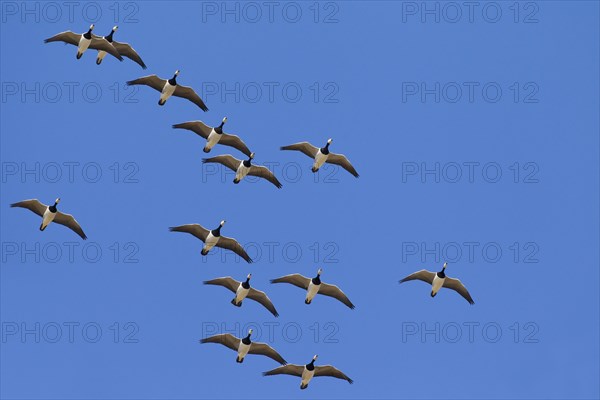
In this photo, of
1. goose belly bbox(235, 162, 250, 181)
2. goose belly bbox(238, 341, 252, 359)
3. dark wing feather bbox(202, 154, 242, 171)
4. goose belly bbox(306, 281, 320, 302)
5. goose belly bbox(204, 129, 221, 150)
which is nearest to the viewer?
goose belly bbox(238, 341, 252, 359)

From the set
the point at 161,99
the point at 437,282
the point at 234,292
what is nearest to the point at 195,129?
the point at 161,99

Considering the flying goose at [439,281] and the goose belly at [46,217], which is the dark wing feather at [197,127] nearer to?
the goose belly at [46,217]

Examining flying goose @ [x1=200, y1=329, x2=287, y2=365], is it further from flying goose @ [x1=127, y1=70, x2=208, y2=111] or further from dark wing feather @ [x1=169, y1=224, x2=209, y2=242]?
flying goose @ [x1=127, y1=70, x2=208, y2=111]

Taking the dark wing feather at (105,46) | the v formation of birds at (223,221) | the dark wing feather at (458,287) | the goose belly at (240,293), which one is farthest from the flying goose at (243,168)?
the dark wing feather at (458,287)

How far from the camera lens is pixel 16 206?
95.9m

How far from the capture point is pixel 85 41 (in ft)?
317

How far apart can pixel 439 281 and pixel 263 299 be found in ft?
30.0

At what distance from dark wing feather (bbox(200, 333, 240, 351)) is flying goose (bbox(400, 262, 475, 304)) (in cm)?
905

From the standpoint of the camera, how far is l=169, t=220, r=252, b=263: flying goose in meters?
96.7

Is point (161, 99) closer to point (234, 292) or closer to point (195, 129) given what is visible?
point (195, 129)

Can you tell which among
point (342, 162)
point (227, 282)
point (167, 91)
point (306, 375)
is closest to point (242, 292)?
point (227, 282)

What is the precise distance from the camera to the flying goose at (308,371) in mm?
96062

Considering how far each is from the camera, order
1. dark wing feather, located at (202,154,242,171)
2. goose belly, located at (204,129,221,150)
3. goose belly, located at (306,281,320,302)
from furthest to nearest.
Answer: goose belly, located at (204,129,221,150) < dark wing feather, located at (202,154,242,171) < goose belly, located at (306,281,320,302)

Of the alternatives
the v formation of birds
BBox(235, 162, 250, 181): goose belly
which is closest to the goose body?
the v formation of birds
